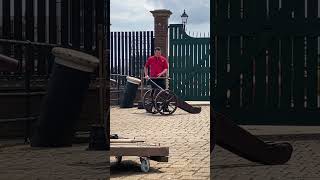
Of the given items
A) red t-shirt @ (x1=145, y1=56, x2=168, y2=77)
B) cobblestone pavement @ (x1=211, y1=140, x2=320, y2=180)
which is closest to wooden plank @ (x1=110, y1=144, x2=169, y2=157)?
cobblestone pavement @ (x1=211, y1=140, x2=320, y2=180)

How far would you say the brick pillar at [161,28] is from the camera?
768 inches

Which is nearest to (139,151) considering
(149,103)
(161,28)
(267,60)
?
(267,60)

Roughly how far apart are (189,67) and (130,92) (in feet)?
12.7

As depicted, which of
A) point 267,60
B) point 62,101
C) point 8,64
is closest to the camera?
point 62,101

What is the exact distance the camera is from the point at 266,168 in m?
5.38

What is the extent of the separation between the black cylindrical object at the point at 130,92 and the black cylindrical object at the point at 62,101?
9.10m

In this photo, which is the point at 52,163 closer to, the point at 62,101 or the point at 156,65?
the point at 62,101

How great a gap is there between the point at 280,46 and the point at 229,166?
11.2ft

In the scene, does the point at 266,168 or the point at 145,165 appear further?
the point at 266,168

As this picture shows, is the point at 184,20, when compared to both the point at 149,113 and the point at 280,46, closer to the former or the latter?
the point at 149,113

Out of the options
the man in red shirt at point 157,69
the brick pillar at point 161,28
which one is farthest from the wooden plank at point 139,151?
the brick pillar at point 161,28

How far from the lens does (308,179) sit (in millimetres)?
4680

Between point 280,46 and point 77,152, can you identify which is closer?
point 77,152

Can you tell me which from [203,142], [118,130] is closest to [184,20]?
[118,130]
